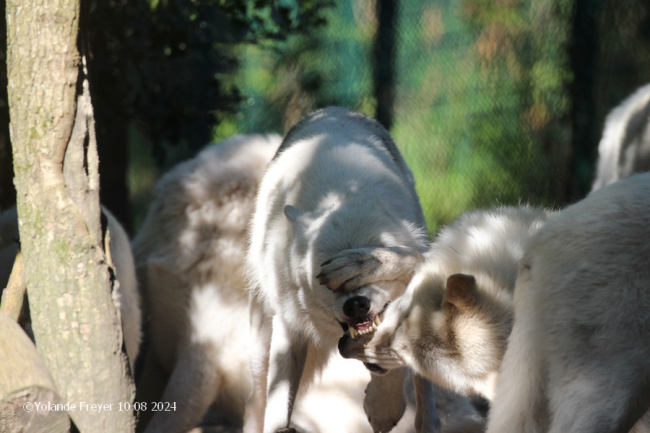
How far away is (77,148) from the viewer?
2459mm

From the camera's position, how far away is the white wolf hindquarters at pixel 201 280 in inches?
187

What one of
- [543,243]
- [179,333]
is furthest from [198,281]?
[543,243]

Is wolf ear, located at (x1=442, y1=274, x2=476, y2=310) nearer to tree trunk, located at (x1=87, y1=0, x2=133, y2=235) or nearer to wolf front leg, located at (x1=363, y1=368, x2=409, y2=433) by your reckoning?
wolf front leg, located at (x1=363, y1=368, x2=409, y2=433)

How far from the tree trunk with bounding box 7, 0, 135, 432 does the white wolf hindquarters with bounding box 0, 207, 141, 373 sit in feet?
4.89

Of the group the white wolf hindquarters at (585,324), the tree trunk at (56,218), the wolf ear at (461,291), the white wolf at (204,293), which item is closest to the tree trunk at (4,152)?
the white wolf at (204,293)

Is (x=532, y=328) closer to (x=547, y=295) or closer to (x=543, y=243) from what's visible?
(x=547, y=295)

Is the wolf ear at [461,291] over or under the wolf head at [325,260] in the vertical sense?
over

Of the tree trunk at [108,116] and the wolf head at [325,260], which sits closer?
the wolf head at [325,260]

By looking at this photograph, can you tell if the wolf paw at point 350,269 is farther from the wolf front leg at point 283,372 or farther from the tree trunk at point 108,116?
the tree trunk at point 108,116

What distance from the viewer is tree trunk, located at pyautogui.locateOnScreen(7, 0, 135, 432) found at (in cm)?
239

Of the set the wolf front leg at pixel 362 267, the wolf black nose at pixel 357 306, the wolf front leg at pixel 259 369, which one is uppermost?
the wolf front leg at pixel 362 267

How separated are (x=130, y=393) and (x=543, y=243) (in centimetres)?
150

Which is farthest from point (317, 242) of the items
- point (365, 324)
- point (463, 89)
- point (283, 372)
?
point (463, 89)

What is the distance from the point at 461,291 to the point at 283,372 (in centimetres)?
151
